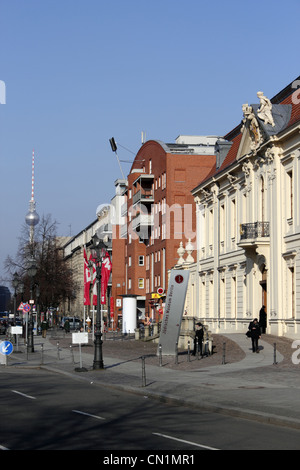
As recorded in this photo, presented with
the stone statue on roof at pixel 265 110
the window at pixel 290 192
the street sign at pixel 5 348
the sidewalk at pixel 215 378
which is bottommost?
the sidewalk at pixel 215 378

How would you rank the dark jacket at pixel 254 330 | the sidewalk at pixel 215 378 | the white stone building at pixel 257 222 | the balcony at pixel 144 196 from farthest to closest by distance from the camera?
the balcony at pixel 144 196 → the white stone building at pixel 257 222 → the dark jacket at pixel 254 330 → the sidewalk at pixel 215 378

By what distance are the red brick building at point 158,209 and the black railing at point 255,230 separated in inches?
1018

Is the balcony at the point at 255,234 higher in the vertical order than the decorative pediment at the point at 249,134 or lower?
lower

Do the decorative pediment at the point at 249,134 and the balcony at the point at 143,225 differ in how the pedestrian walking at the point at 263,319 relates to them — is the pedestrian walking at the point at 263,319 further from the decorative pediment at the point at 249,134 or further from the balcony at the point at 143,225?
the balcony at the point at 143,225

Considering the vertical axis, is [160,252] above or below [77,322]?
above

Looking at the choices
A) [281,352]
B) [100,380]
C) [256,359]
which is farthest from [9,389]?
[281,352]

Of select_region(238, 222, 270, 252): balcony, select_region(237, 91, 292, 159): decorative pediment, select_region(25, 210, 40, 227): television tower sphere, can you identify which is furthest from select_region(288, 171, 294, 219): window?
select_region(25, 210, 40, 227): television tower sphere

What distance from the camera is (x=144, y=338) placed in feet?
163

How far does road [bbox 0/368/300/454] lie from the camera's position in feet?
36.4

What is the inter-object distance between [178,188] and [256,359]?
45.5 meters

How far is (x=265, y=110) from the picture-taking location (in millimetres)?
40188

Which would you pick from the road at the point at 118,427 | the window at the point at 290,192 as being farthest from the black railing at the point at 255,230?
the road at the point at 118,427

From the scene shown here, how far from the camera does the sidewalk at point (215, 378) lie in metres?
16.3

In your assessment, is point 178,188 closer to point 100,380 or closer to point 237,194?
point 237,194
